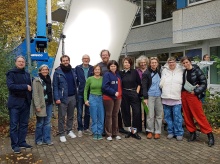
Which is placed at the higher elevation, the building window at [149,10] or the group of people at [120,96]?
the building window at [149,10]

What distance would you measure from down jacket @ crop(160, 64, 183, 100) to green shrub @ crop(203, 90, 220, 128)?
186 centimetres

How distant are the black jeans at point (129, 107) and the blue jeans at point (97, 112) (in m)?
0.57

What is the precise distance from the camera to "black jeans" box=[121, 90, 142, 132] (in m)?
6.71

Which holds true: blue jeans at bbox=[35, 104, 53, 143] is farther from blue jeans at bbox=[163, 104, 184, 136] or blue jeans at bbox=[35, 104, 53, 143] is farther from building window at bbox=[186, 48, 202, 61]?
Result: building window at bbox=[186, 48, 202, 61]

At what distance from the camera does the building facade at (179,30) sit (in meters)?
12.1

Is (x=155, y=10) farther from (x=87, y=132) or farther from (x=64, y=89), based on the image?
(x=64, y=89)

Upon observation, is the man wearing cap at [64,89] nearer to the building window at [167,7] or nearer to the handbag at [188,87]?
the handbag at [188,87]

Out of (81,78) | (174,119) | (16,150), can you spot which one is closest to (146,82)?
(174,119)

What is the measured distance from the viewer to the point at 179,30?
13.5 meters

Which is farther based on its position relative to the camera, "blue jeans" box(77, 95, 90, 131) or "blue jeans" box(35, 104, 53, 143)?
"blue jeans" box(77, 95, 90, 131)

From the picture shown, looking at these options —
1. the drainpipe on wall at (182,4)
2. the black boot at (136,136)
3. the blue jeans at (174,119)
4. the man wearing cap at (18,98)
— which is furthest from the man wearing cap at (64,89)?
the drainpipe on wall at (182,4)

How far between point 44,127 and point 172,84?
9.36ft

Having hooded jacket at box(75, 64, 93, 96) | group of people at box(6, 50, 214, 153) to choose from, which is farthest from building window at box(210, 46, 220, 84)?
hooded jacket at box(75, 64, 93, 96)

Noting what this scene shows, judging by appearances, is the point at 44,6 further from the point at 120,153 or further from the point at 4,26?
the point at 4,26
